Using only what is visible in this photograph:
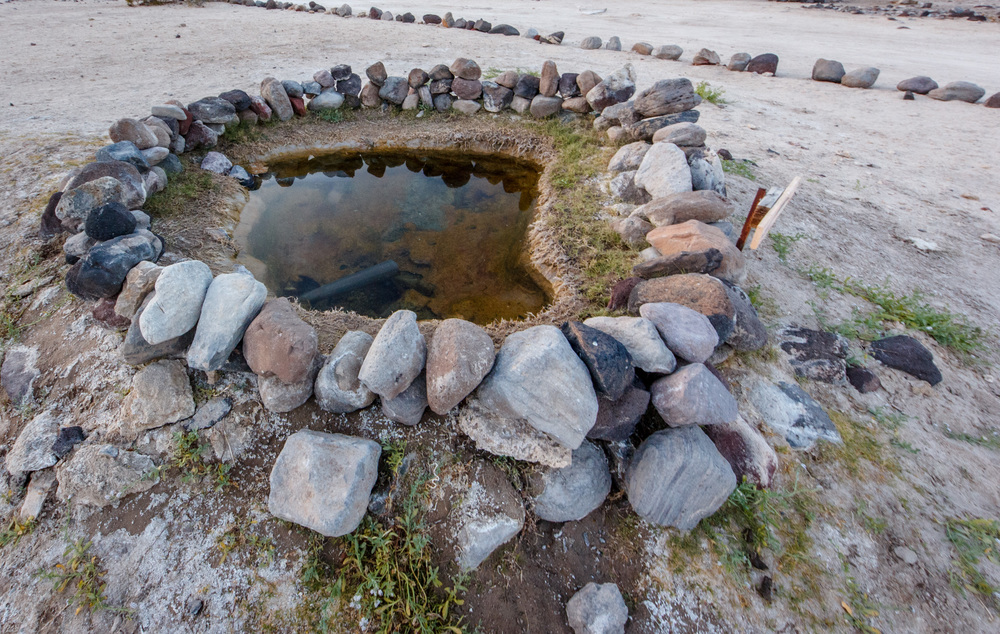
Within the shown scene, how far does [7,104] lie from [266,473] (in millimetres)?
7037

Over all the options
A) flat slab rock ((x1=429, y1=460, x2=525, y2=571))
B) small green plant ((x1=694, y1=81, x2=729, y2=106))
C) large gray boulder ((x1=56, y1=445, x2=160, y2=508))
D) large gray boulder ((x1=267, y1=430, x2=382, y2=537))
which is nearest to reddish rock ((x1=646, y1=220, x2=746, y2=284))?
flat slab rock ((x1=429, y1=460, x2=525, y2=571))

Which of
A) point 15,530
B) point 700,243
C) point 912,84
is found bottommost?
point 15,530

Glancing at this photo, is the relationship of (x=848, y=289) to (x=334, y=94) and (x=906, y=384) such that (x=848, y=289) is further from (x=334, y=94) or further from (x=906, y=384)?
(x=334, y=94)

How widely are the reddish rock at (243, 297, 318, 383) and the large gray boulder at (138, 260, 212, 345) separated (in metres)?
0.33

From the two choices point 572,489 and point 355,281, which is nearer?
point 572,489

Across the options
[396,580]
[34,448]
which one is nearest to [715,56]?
[396,580]

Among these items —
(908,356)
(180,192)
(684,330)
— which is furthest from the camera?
(180,192)

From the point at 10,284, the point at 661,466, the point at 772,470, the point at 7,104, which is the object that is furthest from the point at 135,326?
the point at 7,104

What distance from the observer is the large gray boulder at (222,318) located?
239 centimetres

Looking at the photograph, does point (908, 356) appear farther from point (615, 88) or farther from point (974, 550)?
point (615, 88)

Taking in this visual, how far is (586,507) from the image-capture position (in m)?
2.23

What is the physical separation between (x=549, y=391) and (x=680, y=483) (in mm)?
766

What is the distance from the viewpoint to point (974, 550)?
83.4 inches

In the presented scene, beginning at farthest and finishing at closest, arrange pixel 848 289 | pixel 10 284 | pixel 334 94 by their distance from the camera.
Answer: pixel 334 94 < pixel 848 289 < pixel 10 284
